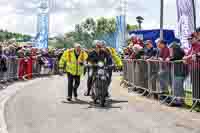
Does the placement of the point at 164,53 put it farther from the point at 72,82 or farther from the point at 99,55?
the point at 72,82

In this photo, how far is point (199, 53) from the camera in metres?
11.8

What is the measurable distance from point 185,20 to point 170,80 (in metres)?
5.14

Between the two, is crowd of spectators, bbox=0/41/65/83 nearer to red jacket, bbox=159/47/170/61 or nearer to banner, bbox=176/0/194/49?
banner, bbox=176/0/194/49

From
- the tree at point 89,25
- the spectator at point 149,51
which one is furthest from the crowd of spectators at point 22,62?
the tree at point 89,25

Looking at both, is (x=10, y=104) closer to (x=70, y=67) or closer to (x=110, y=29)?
(x=70, y=67)

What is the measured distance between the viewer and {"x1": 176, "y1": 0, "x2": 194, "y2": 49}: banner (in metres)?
17.7

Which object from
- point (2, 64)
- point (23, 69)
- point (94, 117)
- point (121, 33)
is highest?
point (121, 33)

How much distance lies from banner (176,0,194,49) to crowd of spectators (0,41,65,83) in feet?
25.9

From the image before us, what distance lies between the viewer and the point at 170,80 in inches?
531

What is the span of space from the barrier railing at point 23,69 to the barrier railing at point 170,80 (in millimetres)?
6468

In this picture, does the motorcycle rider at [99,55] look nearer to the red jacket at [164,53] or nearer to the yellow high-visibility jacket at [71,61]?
the yellow high-visibility jacket at [71,61]

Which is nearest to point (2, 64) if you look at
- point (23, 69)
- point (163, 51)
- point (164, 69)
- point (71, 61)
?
point (23, 69)

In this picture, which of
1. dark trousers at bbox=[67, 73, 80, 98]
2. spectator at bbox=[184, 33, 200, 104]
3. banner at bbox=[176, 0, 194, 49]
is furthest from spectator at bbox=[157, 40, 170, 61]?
banner at bbox=[176, 0, 194, 49]

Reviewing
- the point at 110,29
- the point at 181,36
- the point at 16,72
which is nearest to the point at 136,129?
the point at 181,36
